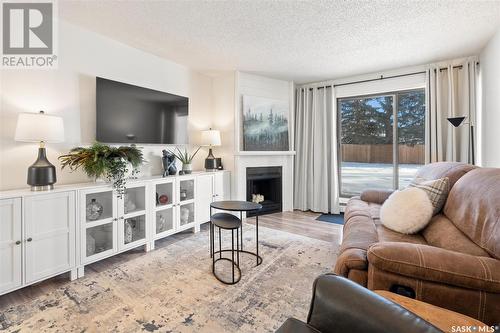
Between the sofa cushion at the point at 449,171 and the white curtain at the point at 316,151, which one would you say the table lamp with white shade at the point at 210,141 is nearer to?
the white curtain at the point at 316,151

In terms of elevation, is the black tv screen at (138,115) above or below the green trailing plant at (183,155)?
above

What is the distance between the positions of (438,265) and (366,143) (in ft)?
11.6

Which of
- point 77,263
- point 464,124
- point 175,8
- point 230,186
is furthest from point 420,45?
point 77,263

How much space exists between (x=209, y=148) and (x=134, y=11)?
219cm

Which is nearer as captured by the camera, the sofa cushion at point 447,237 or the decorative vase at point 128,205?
the sofa cushion at point 447,237

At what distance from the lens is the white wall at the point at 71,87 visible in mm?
2185

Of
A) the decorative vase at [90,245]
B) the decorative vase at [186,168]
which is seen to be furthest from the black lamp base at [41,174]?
the decorative vase at [186,168]

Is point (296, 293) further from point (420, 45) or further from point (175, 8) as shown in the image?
point (420, 45)

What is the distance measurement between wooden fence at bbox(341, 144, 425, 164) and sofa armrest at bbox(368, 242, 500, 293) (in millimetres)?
3228

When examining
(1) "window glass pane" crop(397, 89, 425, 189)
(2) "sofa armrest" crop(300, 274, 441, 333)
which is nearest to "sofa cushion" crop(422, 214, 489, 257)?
A: (2) "sofa armrest" crop(300, 274, 441, 333)

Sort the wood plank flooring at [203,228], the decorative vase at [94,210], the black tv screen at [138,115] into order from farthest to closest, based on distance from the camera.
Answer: the black tv screen at [138,115] → the decorative vase at [94,210] → the wood plank flooring at [203,228]

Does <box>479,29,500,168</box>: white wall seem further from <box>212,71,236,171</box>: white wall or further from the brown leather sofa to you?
<box>212,71,236,171</box>: white wall

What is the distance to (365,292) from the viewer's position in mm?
815

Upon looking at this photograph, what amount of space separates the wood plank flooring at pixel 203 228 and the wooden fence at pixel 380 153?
1.25m
